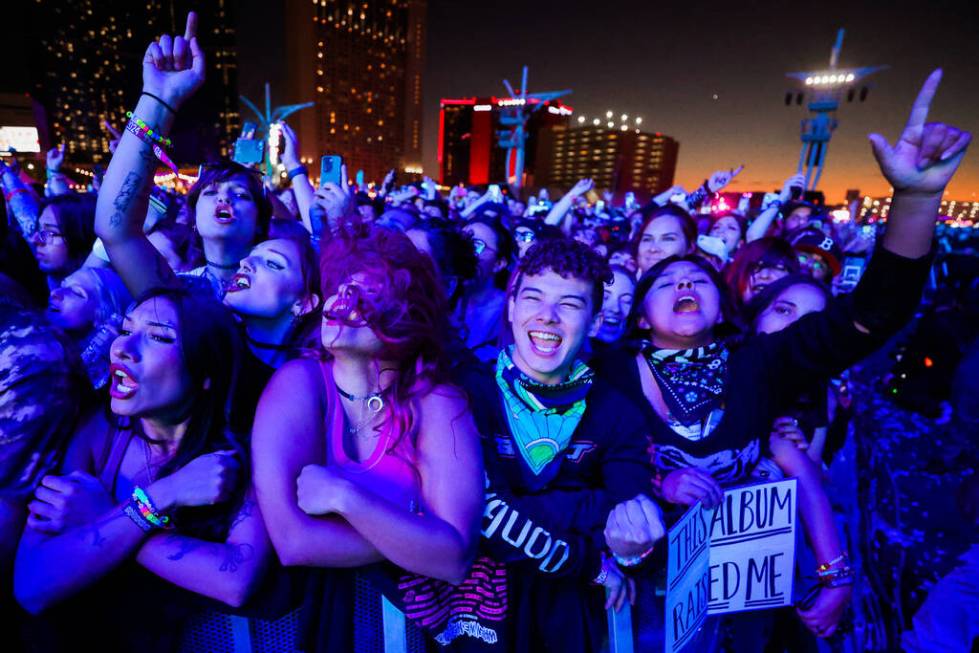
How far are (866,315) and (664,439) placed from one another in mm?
858

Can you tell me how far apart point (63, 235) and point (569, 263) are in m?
3.39

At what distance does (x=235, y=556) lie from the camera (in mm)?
1489

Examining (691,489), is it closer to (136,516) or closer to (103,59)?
(136,516)

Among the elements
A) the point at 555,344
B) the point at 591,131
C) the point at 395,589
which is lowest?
the point at 395,589

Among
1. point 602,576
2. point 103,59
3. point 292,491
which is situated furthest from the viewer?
point 103,59

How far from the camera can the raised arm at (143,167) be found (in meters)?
1.98

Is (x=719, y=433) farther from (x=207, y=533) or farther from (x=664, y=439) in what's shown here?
(x=207, y=533)

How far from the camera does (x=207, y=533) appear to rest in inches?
60.9

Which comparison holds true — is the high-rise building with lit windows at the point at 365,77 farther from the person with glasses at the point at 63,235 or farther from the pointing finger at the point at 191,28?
the pointing finger at the point at 191,28

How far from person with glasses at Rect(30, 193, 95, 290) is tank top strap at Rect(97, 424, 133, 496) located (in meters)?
2.38

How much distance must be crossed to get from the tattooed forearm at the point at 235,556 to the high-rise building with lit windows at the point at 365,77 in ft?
264

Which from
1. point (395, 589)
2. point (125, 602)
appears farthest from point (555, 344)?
point (125, 602)

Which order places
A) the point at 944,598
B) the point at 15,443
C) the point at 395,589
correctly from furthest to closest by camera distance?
the point at 944,598 < the point at 395,589 < the point at 15,443

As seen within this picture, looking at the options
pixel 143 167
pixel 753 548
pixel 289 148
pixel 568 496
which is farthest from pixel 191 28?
pixel 753 548
